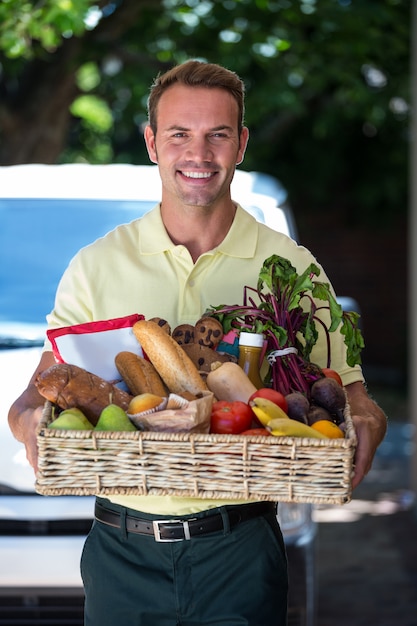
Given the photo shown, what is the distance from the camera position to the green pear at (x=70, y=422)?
8.04 feet

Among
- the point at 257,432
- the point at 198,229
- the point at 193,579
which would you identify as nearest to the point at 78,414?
the point at 257,432

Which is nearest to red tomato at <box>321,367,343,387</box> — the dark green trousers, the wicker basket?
the wicker basket

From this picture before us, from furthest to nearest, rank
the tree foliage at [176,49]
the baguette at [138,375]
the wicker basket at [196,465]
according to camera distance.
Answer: the tree foliage at [176,49] → the baguette at [138,375] → the wicker basket at [196,465]

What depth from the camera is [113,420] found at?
2.42 meters

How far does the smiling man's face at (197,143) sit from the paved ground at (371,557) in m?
3.22

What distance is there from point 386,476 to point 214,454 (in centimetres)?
702

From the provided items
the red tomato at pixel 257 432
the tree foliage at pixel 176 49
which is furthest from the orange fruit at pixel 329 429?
the tree foliage at pixel 176 49

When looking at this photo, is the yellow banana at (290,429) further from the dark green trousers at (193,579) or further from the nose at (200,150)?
the nose at (200,150)

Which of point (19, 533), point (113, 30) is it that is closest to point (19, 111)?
point (113, 30)

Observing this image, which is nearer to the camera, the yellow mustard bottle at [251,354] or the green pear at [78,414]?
the green pear at [78,414]

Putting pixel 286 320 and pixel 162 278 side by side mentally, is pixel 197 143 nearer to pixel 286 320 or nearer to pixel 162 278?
pixel 162 278

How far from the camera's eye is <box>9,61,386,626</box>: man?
9.01 feet

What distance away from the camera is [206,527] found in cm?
275

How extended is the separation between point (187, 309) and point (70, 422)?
2.02 ft
